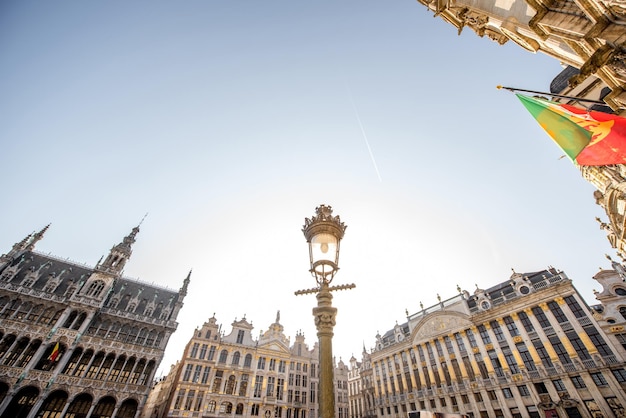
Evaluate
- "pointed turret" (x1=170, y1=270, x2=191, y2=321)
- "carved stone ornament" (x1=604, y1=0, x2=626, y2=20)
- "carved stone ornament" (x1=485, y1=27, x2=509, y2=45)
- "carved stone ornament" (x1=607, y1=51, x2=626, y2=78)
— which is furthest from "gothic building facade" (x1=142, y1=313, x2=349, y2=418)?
"carved stone ornament" (x1=604, y1=0, x2=626, y2=20)

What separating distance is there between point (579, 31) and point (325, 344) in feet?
35.0

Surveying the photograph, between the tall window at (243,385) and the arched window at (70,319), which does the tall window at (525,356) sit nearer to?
the tall window at (243,385)

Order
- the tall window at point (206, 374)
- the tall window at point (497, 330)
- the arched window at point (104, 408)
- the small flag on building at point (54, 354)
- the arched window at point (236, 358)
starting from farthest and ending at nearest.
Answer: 1. the arched window at point (236, 358)
2. the tall window at point (206, 374)
3. the tall window at point (497, 330)
4. the arched window at point (104, 408)
5. the small flag on building at point (54, 354)

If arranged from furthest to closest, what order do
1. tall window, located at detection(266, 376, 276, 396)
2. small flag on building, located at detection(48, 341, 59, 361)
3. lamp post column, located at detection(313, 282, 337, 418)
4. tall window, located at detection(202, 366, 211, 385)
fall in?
tall window, located at detection(266, 376, 276, 396) < tall window, located at detection(202, 366, 211, 385) < small flag on building, located at detection(48, 341, 59, 361) < lamp post column, located at detection(313, 282, 337, 418)

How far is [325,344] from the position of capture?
4699mm

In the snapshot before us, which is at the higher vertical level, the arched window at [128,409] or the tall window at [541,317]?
the tall window at [541,317]

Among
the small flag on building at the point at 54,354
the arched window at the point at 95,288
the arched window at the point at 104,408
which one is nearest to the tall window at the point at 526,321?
the arched window at the point at 104,408

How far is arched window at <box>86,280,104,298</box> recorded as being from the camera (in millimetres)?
33656

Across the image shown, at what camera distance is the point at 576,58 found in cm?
933

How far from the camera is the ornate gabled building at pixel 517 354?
79.6ft

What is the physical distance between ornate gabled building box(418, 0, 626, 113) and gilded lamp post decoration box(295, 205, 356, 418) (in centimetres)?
702

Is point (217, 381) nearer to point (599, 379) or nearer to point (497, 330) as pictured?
point (497, 330)

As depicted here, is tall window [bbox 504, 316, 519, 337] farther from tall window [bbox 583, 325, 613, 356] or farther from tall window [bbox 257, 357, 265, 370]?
tall window [bbox 257, 357, 265, 370]

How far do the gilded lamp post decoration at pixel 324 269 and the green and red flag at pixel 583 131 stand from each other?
632 cm
